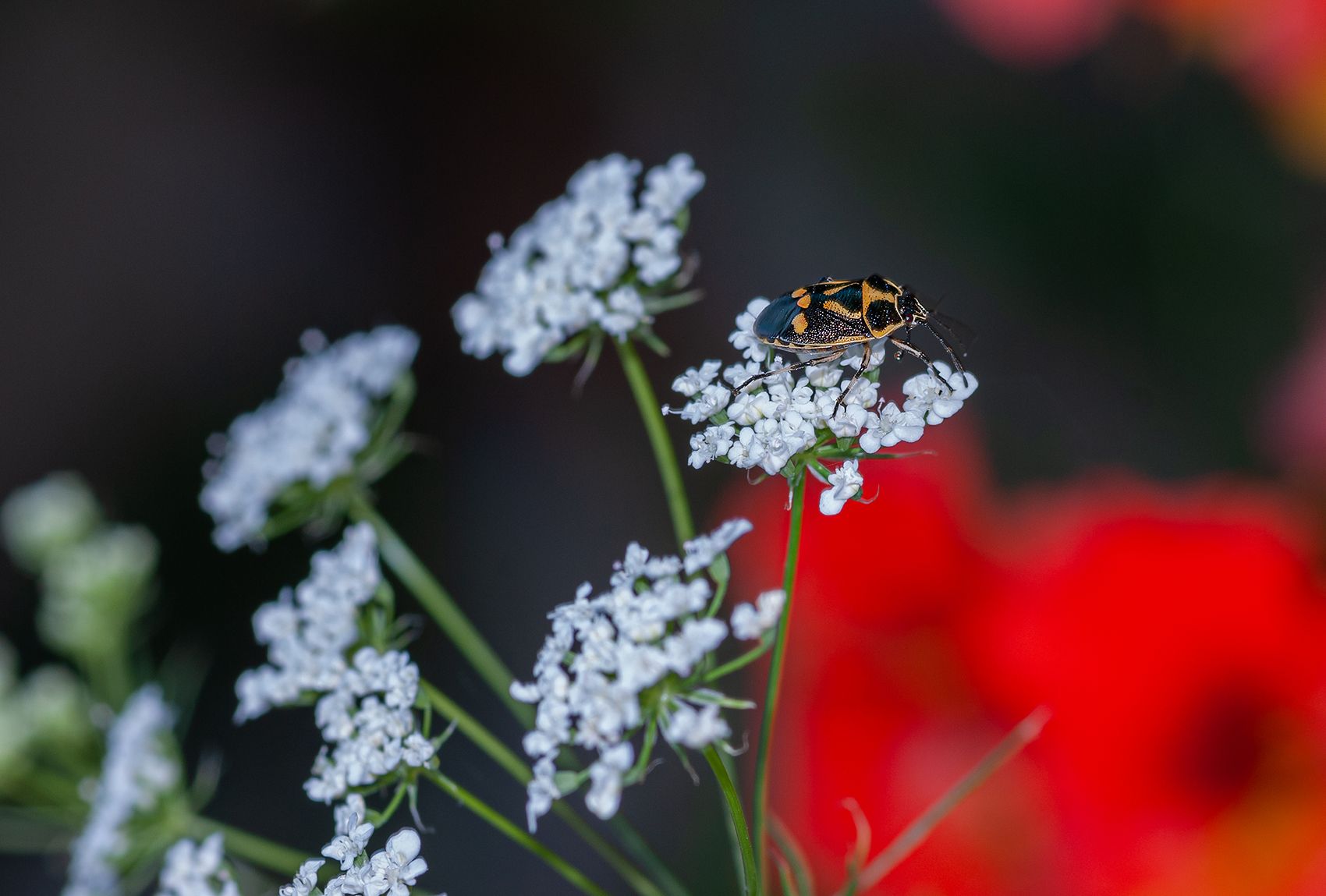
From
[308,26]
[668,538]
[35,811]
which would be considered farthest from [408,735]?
[308,26]

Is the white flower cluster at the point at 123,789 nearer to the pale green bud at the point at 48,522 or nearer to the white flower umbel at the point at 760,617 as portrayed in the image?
the pale green bud at the point at 48,522

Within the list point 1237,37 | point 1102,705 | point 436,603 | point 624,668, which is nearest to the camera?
point 624,668

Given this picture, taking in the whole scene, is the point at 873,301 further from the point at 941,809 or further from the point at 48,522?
the point at 48,522

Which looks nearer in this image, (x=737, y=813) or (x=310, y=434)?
(x=737, y=813)

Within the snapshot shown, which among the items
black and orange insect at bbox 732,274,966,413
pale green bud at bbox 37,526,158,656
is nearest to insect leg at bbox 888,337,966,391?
black and orange insect at bbox 732,274,966,413

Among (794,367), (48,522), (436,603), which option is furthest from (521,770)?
(48,522)

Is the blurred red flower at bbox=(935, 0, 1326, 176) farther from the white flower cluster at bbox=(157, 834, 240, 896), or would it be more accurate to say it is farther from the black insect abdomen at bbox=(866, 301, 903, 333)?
the white flower cluster at bbox=(157, 834, 240, 896)
